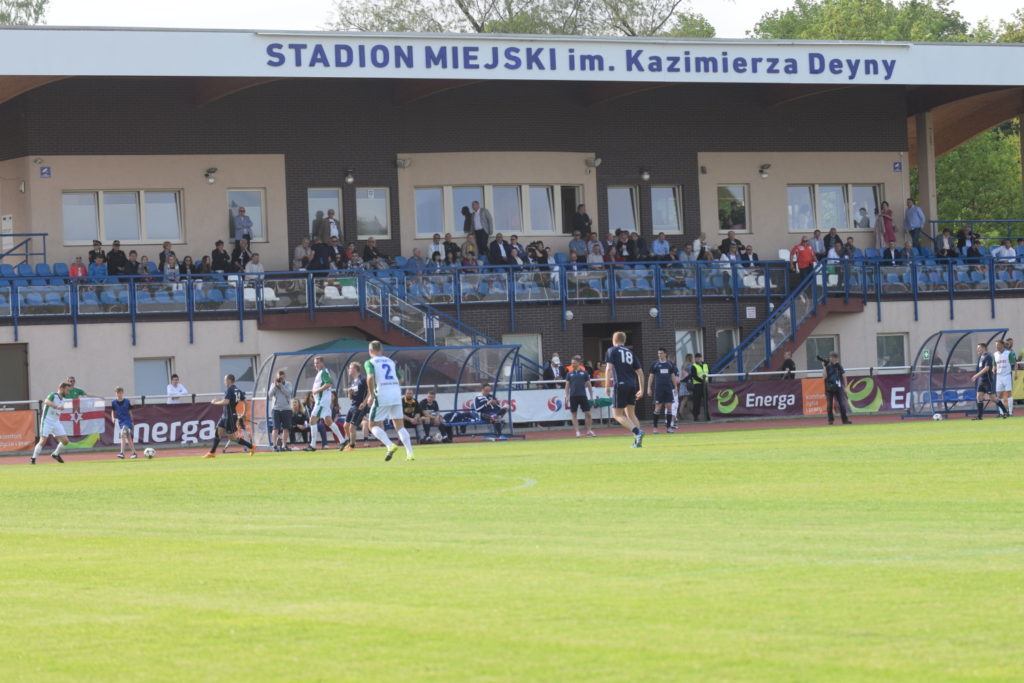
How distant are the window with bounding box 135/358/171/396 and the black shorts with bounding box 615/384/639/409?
15698 mm

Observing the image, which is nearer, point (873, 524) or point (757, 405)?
point (873, 524)

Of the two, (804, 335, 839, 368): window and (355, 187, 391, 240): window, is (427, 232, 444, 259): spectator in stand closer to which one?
(355, 187, 391, 240): window

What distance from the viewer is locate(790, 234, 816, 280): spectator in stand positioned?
4691cm

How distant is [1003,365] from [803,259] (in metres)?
10.0

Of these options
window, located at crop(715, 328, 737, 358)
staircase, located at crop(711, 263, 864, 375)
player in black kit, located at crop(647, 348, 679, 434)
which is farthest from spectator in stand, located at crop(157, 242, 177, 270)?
window, located at crop(715, 328, 737, 358)

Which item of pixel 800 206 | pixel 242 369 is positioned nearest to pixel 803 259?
pixel 800 206

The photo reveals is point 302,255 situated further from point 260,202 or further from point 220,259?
point 260,202

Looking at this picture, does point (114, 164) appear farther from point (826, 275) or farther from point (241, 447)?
point (826, 275)

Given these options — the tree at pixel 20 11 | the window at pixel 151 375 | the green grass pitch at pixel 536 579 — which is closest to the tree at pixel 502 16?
the tree at pixel 20 11

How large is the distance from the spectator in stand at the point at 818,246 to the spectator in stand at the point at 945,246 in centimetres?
371

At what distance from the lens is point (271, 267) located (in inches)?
1834

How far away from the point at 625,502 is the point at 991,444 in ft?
33.6

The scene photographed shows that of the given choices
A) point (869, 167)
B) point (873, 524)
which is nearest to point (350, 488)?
point (873, 524)

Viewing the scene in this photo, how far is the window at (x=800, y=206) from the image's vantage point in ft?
172
